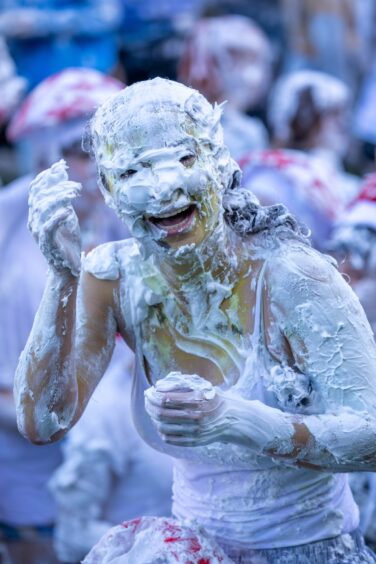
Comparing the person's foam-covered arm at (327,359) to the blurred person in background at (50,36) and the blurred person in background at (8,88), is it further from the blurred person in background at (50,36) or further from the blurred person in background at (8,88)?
the blurred person in background at (50,36)

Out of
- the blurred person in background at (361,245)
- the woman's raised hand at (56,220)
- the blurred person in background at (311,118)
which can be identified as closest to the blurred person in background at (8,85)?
the blurred person in background at (311,118)

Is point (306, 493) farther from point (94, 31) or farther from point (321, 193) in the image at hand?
point (94, 31)

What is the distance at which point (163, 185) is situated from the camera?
2957 mm

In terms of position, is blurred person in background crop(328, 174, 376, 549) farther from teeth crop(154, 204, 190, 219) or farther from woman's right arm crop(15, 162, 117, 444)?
teeth crop(154, 204, 190, 219)

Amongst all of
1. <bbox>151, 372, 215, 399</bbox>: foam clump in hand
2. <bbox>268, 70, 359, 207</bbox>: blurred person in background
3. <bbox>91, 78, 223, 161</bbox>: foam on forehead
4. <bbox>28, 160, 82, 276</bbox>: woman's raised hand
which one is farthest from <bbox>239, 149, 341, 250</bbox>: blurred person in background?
<bbox>151, 372, 215, 399</bbox>: foam clump in hand

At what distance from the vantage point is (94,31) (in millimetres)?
7727

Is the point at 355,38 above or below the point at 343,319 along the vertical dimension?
below

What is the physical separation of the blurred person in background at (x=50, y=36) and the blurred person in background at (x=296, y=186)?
6.07 feet

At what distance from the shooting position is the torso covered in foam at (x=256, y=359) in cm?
305

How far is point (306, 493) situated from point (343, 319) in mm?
458

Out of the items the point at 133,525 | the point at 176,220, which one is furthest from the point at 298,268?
the point at 133,525

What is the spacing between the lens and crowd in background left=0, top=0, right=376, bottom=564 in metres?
4.93

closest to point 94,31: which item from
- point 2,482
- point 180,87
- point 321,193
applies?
point 321,193

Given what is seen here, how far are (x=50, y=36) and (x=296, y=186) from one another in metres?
2.26
